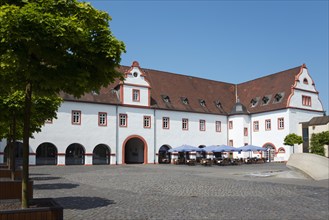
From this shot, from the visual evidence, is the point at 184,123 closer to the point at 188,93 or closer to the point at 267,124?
the point at 188,93

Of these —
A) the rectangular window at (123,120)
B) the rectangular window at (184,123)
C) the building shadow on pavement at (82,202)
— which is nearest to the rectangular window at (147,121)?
the rectangular window at (123,120)

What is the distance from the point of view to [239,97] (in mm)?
54594

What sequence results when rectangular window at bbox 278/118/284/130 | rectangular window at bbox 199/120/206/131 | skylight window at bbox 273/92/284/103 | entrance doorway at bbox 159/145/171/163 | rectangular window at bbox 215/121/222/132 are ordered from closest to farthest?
entrance doorway at bbox 159/145/171/163 < rectangular window at bbox 278/118/284/130 < skylight window at bbox 273/92/284/103 < rectangular window at bbox 199/120/206/131 < rectangular window at bbox 215/121/222/132

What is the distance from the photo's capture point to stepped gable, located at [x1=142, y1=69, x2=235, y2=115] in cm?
4578

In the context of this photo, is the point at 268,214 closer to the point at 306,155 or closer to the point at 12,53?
the point at 12,53

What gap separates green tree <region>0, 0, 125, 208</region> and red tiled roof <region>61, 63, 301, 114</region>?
34.0 m

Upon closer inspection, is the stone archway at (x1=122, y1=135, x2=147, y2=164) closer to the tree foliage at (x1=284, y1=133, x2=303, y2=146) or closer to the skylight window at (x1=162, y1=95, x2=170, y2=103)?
the skylight window at (x1=162, y1=95, x2=170, y2=103)

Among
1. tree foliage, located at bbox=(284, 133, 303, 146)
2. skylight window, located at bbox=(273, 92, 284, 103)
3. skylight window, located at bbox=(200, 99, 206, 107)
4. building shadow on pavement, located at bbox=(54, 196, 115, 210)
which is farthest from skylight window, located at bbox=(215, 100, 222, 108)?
building shadow on pavement, located at bbox=(54, 196, 115, 210)

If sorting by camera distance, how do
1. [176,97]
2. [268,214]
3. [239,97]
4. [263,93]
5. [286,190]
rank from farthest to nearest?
1. [239,97]
2. [263,93]
3. [176,97]
4. [286,190]
5. [268,214]

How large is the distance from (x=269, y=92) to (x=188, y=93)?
10516 mm

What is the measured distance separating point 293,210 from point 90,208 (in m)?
5.54

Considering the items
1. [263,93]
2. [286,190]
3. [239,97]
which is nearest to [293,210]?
[286,190]

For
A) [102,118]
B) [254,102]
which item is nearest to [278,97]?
[254,102]

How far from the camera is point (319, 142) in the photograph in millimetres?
40406
